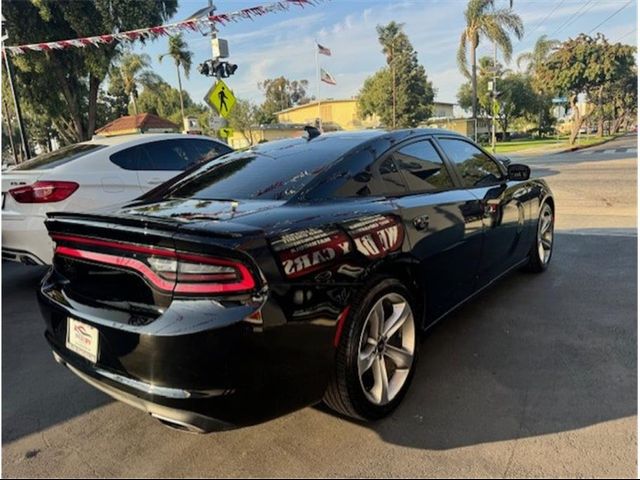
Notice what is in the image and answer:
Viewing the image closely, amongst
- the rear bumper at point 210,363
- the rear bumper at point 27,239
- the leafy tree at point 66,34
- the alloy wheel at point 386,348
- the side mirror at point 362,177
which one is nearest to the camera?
the rear bumper at point 210,363

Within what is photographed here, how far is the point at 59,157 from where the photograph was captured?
5.37 m

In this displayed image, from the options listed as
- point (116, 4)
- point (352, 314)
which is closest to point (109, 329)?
point (352, 314)

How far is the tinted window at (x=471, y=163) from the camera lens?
3.68m

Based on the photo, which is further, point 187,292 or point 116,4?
point 116,4

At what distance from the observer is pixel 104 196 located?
5113mm

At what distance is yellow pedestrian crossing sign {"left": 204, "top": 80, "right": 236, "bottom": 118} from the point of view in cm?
1116

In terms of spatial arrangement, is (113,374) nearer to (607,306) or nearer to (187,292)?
(187,292)

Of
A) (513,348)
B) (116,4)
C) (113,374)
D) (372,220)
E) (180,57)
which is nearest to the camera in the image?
(113,374)

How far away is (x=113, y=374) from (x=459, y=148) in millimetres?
2951

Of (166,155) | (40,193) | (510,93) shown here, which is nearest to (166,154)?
(166,155)

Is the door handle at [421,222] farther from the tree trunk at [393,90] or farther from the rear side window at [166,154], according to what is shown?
the tree trunk at [393,90]

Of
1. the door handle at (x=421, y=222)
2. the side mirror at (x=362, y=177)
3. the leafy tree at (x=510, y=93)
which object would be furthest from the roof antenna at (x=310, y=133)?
the leafy tree at (x=510, y=93)

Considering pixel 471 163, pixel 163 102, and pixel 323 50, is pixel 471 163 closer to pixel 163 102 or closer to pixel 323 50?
pixel 323 50

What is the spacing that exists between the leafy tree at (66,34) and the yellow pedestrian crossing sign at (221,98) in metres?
9.90
